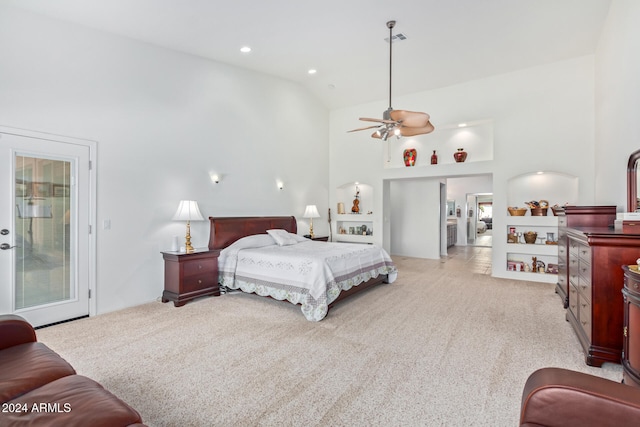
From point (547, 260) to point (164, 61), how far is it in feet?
23.6

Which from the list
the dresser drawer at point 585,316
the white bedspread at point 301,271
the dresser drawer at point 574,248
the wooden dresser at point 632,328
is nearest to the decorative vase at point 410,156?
the white bedspread at point 301,271

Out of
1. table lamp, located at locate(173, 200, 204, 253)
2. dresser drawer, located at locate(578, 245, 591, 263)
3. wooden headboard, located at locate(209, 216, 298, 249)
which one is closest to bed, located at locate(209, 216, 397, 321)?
wooden headboard, located at locate(209, 216, 298, 249)

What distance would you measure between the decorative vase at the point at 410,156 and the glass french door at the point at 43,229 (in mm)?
5828

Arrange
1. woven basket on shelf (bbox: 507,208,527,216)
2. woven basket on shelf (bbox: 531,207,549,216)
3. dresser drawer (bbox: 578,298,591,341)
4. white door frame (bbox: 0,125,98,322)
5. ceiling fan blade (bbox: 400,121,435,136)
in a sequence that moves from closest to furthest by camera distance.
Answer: dresser drawer (bbox: 578,298,591,341) < white door frame (bbox: 0,125,98,322) < ceiling fan blade (bbox: 400,121,435,136) < woven basket on shelf (bbox: 531,207,549,216) < woven basket on shelf (bbox: 507,208,527,216)

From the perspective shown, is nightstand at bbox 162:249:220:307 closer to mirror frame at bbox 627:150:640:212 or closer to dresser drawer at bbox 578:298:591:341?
dresser drawer at bbox 578:298:591:341

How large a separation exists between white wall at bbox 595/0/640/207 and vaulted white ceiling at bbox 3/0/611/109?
47 cm

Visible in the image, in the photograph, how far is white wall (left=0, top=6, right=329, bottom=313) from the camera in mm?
3439

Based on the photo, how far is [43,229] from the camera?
3506 millimetres

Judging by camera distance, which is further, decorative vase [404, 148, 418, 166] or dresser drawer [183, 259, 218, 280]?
decorative vase [404, 148, 418, 166]

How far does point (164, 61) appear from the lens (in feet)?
14.8

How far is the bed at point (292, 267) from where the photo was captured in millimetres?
3795

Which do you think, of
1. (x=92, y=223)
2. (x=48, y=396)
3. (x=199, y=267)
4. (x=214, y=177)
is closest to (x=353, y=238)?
(x=214, y=177)

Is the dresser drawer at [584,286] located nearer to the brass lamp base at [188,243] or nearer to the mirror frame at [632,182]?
the mirror frame at [632,182]

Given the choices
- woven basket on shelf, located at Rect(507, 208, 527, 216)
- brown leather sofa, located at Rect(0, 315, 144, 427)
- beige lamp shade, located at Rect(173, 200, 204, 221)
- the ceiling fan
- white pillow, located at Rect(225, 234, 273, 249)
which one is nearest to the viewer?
brown leather sofa, located at Rect(0, 315, 144, 427)
